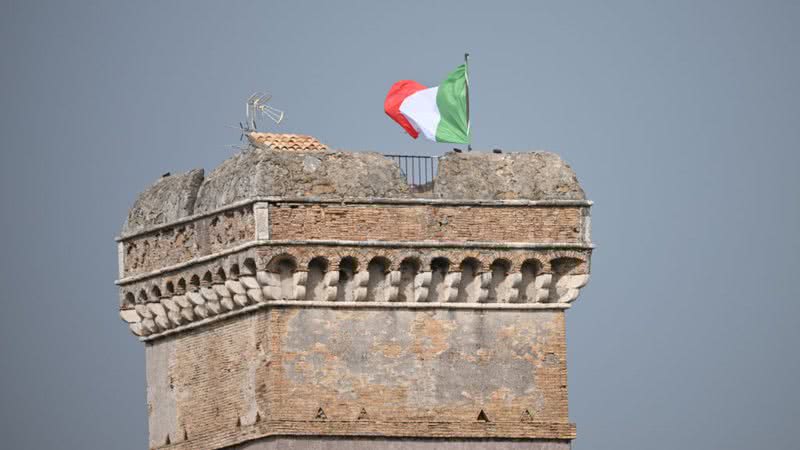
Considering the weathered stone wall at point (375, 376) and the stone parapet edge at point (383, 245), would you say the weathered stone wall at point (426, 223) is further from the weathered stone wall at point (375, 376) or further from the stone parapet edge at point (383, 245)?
the weathered stone wall at point (375, 376)

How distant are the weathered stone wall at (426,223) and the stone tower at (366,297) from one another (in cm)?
3

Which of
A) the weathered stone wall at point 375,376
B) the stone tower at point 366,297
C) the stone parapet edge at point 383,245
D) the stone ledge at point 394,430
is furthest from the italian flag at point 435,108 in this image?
the stone ledge at point 394,430

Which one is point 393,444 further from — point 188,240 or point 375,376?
point 188,240

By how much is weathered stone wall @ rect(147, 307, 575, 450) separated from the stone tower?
26 mm

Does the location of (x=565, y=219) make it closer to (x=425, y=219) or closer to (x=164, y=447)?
(x=425, y=219)

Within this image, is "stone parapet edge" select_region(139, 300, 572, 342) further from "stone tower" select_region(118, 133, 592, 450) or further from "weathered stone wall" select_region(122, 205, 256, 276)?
"weathered stone wall" select_region(122, 205, 256, 276)

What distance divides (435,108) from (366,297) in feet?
15.6

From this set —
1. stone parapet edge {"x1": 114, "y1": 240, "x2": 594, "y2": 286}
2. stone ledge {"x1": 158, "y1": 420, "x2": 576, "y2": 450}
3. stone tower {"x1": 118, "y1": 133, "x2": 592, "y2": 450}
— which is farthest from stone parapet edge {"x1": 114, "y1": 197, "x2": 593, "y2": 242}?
stone ledge {"x1": 158, "y1": 420, "x2": 576, "y2": 450}

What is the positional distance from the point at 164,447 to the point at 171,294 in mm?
2877

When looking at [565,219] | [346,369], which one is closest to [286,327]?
[346,369]

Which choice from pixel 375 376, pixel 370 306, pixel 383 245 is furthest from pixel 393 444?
pixel 383 245

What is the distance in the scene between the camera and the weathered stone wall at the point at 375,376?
206ft

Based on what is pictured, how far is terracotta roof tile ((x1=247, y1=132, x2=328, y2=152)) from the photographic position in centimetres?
6550

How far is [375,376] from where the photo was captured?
208ft
